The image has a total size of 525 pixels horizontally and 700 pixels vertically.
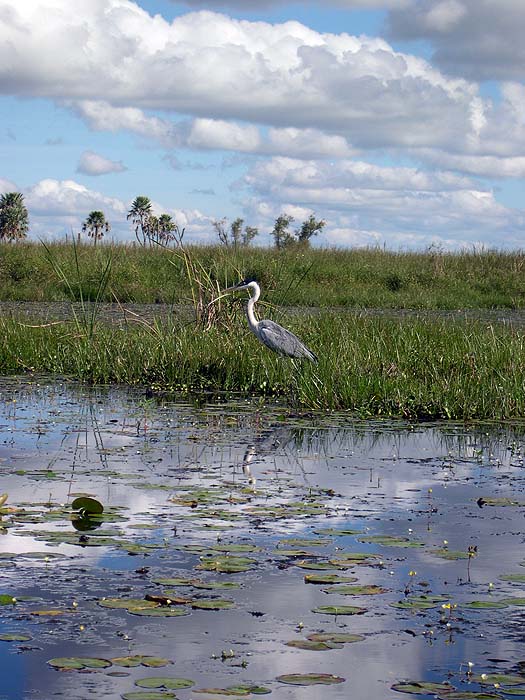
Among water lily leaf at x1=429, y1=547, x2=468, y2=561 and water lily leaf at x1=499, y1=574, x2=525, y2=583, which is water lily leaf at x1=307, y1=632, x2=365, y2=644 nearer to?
water lily leaf at x1=499, y1=574, x2=525, y2=583

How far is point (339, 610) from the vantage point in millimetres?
4277

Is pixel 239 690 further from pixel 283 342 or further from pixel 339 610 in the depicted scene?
pixel 283 342

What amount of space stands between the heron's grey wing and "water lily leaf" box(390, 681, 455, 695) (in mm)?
7900

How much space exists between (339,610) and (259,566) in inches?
26.5

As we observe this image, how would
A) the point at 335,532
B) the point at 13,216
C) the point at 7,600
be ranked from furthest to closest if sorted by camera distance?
the point at 13,216 < the point at 335,532 < the point at 7,600

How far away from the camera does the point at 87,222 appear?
5906 cm

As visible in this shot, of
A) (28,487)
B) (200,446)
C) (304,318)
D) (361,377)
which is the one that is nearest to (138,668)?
(28,487)

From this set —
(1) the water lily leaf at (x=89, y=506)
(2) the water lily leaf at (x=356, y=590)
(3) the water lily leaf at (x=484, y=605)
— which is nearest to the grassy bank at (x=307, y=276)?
(1) the water lily leaf at (x=89, y=506)

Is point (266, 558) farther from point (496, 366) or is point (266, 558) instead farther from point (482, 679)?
point (496, 366)

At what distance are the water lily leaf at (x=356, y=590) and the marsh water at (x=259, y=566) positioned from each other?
0.04ft

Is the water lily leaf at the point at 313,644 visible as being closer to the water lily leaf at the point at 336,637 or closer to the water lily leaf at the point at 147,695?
the water lily leaf at the point at 336,637

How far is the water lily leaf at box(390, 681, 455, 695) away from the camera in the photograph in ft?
11.5

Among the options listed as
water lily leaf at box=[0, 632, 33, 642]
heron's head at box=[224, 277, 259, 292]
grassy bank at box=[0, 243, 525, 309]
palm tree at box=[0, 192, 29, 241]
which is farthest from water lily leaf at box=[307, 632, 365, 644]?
palm tree at box=[0, 192, 29, 241]

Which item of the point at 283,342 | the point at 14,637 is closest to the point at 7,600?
the point at 14,637
